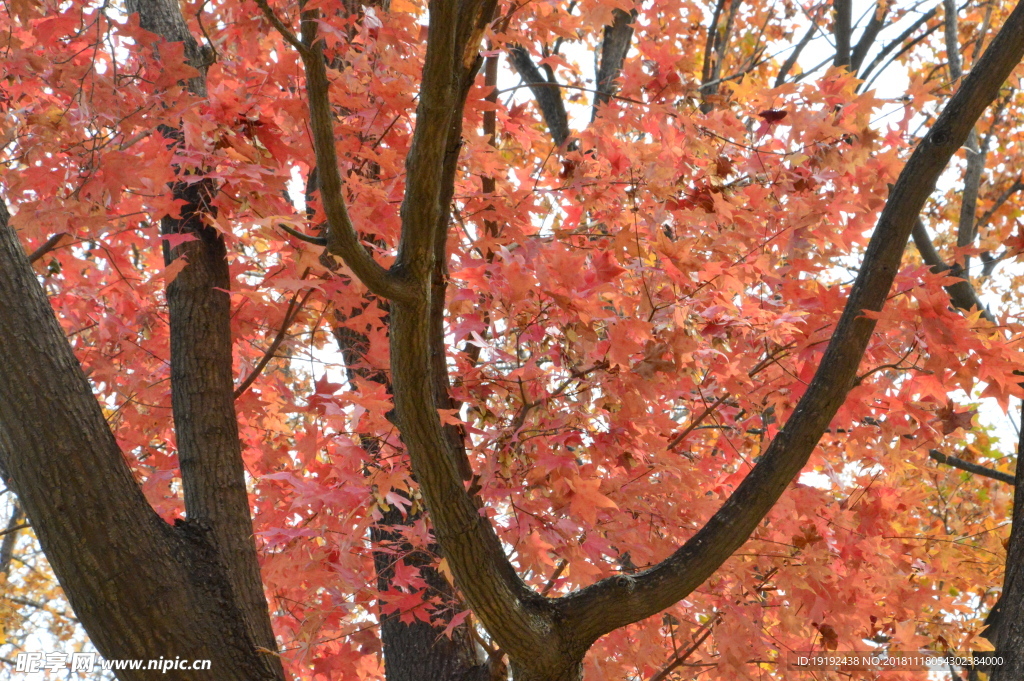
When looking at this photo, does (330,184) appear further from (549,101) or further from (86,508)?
(549,101)

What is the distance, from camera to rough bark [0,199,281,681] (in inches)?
79.0

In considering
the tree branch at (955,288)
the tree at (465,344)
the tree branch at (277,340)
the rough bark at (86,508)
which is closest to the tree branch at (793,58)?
the tree branch at (955,288)

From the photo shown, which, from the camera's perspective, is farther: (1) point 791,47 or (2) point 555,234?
(1) point 791,47

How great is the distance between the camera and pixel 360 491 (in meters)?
2.43

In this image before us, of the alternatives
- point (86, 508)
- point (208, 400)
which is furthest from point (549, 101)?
point (86, 508)

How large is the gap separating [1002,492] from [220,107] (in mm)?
5809

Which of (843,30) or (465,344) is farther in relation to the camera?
(843,30)

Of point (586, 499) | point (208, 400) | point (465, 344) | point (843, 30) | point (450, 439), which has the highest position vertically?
point (843, 30)

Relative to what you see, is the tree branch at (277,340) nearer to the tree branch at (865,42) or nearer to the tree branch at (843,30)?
the tree branch at (843,30)

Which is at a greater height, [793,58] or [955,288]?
[793,58]

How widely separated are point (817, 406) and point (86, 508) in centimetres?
199

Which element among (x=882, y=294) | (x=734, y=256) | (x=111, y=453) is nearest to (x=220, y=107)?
(x=111, y=453)

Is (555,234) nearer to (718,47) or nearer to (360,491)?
(360,491)

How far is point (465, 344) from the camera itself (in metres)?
3.12
